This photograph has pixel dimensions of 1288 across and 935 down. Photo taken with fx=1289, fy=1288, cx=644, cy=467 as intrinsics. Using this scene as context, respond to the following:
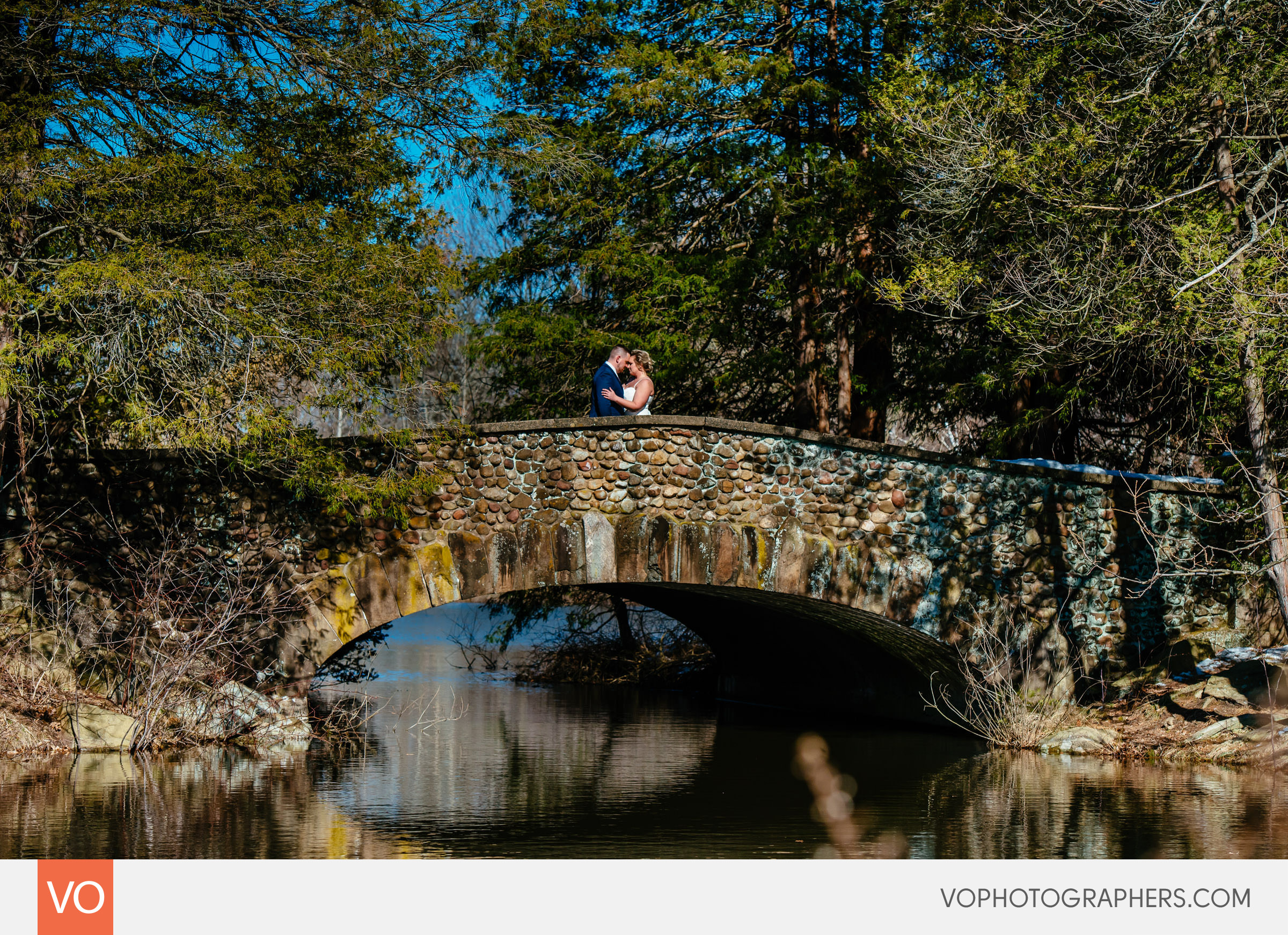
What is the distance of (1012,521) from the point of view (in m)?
11.6

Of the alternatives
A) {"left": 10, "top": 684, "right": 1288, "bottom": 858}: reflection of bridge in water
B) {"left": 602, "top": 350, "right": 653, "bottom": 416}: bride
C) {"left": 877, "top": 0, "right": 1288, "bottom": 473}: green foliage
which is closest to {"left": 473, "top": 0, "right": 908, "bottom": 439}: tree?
{"left": 877, "top": 0, "right": 1288, "bottom": 473}: green foliage

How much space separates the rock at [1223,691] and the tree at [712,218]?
4.73 m

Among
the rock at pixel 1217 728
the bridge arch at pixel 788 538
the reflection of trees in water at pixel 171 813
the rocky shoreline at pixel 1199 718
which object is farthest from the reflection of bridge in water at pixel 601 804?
the bridge arch at pixel 788 538

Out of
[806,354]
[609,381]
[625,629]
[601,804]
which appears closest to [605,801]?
[601,804]

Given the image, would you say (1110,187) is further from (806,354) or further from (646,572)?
(646,572)

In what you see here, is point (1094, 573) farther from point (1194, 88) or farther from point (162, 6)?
point (162, 6)

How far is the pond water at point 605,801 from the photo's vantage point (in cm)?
680

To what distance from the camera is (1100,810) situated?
8.05 metres

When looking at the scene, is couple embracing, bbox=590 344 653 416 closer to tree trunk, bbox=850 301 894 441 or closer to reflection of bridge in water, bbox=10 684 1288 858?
reflection of bridge in water, bbox=10 684 1288 858

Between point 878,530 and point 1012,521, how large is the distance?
4.26 ft

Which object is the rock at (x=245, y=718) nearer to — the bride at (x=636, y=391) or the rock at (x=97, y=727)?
the rock at (x=97, y=727)

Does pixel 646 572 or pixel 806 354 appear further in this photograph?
pixel 806 354

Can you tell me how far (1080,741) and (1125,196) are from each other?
454cm
